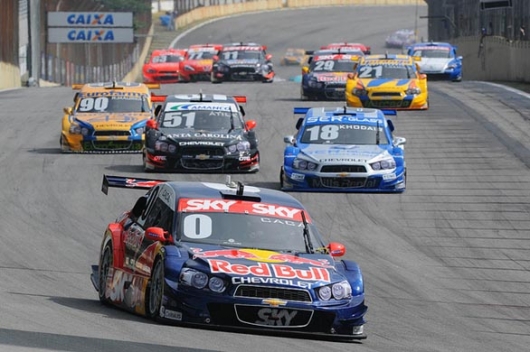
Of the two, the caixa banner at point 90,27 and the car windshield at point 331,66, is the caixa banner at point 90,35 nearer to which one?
the caixa banner at point 90,27

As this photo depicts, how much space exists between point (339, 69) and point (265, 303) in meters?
29.2

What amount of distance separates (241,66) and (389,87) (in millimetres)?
15700

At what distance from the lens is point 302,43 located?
93250mm

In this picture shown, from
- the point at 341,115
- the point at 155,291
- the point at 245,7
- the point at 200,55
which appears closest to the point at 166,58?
the point at 200,55

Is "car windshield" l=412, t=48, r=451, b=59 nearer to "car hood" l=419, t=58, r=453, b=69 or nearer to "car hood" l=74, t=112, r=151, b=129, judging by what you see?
"car hood" l=419, t=58, r=453, b=69

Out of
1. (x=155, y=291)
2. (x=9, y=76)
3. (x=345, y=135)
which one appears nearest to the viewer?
(x=155, y=291)

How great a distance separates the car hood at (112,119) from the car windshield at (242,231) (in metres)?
16.2

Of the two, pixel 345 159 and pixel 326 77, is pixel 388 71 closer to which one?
pixel 326 77

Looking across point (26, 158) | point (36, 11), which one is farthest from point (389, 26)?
point (26, 158)

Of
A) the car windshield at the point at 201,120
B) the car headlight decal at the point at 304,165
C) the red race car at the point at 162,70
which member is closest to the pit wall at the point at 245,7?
the red race car at the point at 162,70

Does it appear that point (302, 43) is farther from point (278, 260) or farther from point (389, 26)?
point (278, 260)

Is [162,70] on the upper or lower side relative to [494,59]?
lower

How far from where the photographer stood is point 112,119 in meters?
28.2

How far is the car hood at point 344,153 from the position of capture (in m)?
23.0
